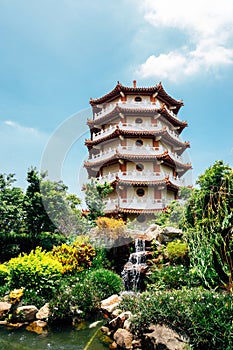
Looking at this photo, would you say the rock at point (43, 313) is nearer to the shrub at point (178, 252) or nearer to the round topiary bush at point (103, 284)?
the round topiary bush at point (103, 284)

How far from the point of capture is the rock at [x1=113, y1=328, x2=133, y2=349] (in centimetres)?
550

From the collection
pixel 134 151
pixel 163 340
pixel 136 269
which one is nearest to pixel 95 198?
pixel 134 151

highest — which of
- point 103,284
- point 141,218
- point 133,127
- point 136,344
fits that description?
point 133,127

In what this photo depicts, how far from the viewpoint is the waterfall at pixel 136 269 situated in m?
10.4

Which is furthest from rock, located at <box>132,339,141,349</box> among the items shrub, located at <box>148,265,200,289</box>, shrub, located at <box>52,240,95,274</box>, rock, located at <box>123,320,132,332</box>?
shrub, located at <box>52,240,95,274</box>

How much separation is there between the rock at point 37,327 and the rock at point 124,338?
6.64 ft

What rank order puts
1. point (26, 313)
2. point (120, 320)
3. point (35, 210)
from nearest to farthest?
point (120, 320) < point (26, 313) < point (35, 210)

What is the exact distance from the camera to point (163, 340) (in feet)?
16.4

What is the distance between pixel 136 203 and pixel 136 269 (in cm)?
892

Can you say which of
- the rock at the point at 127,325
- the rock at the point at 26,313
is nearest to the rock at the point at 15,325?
the rock at the point at 26,313

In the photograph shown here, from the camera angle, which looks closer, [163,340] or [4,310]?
[163,340]

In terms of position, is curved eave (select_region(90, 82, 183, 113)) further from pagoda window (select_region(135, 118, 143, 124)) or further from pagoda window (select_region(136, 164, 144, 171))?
pagoda window (select_region(136, 164, 144, 171))

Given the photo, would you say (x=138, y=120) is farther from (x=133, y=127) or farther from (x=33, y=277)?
(x=33, y=277)

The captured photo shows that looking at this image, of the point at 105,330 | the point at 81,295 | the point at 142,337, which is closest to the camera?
the point at 142,337
